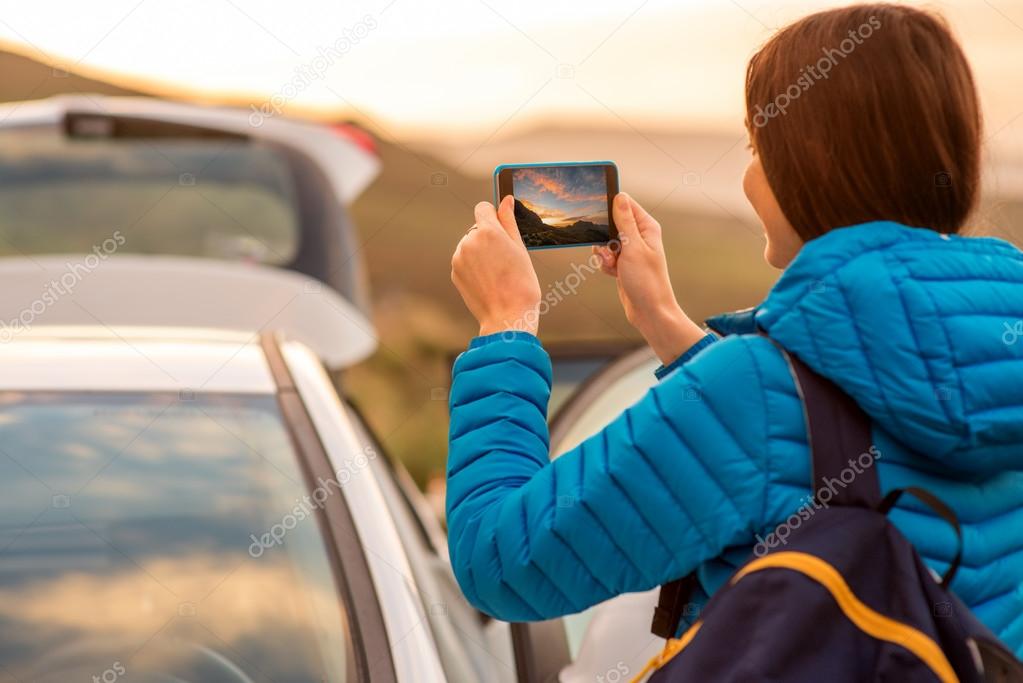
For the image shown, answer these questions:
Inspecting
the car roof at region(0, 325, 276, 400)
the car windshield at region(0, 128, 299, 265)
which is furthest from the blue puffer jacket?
the car windshield at region(0, 128, 299, 265)

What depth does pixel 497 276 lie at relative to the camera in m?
1.20

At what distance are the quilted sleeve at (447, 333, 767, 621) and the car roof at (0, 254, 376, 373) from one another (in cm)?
152

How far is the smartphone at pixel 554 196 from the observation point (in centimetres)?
125

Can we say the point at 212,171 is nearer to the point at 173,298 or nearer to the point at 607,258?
Result: the point at 173,298

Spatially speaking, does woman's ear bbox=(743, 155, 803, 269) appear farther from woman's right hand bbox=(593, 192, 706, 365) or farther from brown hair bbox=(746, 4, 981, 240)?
woman's right hand bbox=(593, 192, 706, 365)

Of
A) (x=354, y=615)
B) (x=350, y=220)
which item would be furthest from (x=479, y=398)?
(x=350, y=220)

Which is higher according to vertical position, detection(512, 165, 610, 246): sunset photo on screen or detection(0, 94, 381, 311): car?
detection(512, 165, 610, 246): sunset photo on screen

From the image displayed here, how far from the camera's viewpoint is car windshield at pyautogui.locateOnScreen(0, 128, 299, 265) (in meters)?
3.96

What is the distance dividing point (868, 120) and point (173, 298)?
2.11 metres

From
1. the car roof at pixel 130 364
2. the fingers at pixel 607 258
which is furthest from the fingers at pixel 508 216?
the car roof at pixel 130 364

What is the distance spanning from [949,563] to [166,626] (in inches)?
44.1

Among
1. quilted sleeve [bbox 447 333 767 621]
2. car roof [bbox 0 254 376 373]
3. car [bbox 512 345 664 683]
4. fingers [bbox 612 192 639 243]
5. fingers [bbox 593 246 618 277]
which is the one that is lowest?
car [bbox 512 345 664 683]

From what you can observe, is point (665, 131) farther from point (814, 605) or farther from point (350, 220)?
point (814, 605)

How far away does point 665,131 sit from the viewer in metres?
13.8
